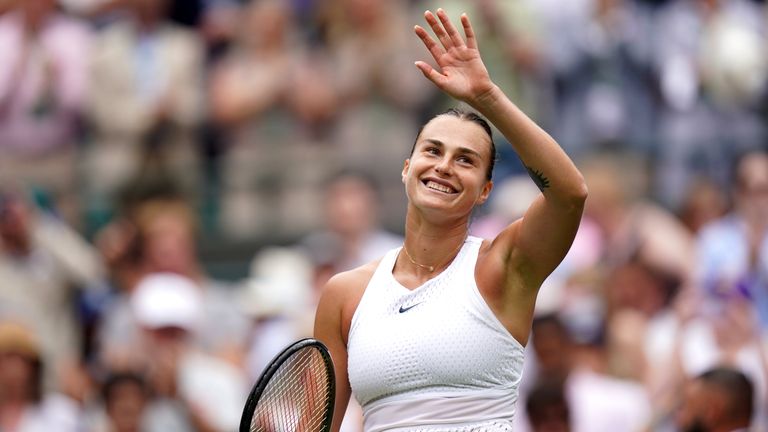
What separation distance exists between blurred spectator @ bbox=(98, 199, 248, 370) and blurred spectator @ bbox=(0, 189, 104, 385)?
1.06ft

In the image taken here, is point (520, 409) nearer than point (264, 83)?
Yes

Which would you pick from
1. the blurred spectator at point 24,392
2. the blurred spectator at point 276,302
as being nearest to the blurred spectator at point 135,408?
the blurred spectator at point 24,392

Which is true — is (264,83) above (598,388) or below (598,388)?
above

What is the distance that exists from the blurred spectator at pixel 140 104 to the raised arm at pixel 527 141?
656 cm

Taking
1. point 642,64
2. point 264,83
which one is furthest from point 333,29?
point 642,64

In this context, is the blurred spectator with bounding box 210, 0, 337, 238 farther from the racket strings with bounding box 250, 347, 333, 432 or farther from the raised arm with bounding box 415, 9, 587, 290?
the raised arm with bounding box 415, 9, 587, 290

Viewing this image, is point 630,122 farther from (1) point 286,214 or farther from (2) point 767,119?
(1) point 286,214

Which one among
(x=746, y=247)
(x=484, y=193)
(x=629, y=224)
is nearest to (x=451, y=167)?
(x=484, y=193)

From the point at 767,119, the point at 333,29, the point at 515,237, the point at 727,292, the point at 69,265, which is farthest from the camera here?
the point at 333,29

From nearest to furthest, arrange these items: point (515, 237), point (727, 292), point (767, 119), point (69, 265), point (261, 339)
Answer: point (515, 237), point (727, 292), point (261, 339), point (69, 265), point (767, 119)

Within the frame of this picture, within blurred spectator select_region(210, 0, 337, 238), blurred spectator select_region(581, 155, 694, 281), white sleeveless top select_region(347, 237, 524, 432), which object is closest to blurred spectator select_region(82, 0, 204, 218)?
blurred spectator select_region(210, 0, 337, 238)

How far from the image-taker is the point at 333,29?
1119cm

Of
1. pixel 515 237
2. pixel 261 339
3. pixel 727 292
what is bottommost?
pixel 261 339

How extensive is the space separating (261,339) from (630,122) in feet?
9.93
